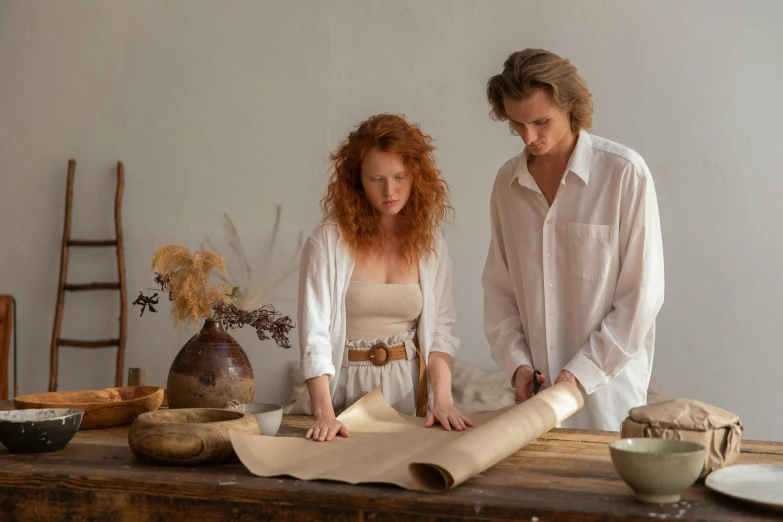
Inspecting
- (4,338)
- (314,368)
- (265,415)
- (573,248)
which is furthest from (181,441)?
(4,338)

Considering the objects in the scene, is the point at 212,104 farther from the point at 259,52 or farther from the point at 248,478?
the point at 248,478

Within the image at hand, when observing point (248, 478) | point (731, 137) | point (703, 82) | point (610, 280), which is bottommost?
point (248, 478)

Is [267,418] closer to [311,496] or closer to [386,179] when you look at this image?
[311,496]

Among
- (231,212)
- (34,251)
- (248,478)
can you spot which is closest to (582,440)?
(248,478)

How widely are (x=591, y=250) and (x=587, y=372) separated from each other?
0.34 meters

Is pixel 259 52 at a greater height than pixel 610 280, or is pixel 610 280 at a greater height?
pixel 259 52

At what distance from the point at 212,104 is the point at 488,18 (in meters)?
1.67

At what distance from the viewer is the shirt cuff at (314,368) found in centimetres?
206

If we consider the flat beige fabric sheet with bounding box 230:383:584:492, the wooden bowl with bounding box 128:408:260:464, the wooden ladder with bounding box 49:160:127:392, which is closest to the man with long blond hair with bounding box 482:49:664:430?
the flat beige fabric sheet with bounding box 230:383:584:492

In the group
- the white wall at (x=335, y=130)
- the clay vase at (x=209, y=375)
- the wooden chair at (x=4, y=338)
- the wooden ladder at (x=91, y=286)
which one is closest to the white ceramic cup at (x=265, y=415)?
the clay vase at (x=209, y=375)

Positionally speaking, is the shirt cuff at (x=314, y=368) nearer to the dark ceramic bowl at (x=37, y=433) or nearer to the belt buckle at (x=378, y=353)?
the belt buckle at (x=378, y=353)

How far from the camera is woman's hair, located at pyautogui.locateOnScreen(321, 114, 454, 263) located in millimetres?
2275

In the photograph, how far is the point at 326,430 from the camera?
178 cm

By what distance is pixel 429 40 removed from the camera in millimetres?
4641
